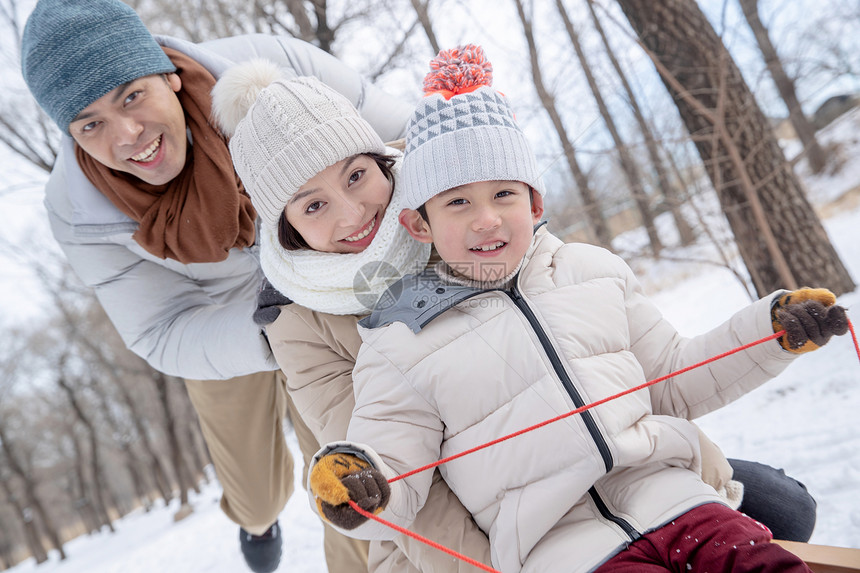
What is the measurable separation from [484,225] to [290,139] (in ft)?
1.92

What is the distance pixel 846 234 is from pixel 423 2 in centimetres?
428

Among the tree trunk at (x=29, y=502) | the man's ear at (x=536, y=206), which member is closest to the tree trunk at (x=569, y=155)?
the man's ear at (x=536, y=206)

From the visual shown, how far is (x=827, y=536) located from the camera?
167cm

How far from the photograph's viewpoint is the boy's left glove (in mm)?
1125

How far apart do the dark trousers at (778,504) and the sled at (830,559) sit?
0.84 ft

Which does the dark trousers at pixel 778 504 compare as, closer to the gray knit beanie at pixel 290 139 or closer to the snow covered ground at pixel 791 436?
the snow covered ground at pixel 791 436

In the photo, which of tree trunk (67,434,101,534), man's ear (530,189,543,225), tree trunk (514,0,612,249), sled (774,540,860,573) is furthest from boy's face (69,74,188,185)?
tree trunk (67,434,101,534)

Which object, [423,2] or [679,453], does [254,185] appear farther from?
[423,2]

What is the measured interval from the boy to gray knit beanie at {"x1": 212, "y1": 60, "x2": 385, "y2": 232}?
0.19m

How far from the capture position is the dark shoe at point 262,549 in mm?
2766

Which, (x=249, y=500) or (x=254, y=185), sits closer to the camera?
(x=254, y=185)

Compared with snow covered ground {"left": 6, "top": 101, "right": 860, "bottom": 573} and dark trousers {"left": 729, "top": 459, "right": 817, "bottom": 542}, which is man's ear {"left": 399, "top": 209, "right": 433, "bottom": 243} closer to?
dark trousers {"left": 729, "top": 459, "right": 817, "bottom": 542}

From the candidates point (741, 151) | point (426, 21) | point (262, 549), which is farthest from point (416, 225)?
point (426, 21)

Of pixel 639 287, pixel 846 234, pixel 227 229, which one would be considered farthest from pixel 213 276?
pixel 846 234
